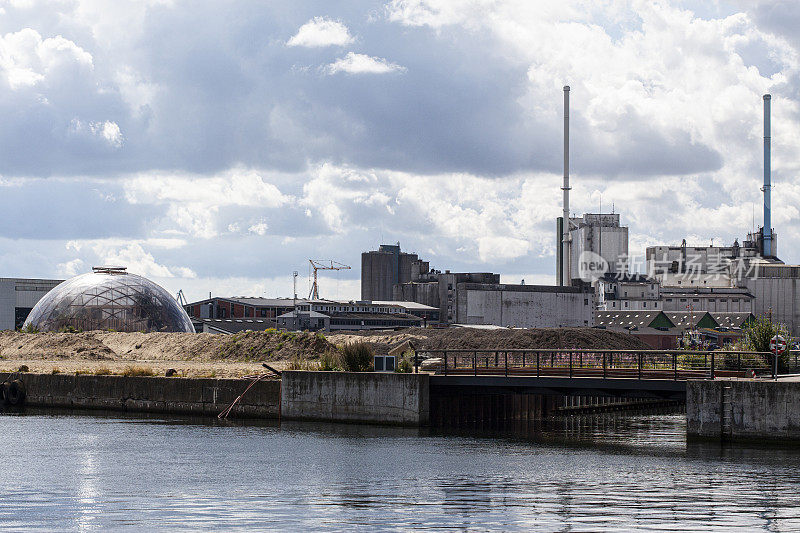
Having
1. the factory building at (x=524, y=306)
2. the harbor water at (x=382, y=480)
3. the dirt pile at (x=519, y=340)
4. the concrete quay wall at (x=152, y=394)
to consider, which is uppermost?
the factory building at (x=524, y=306)

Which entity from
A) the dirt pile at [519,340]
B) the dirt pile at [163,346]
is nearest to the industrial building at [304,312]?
the dirt pile at [519,340]

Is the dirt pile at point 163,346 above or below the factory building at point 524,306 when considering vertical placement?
below

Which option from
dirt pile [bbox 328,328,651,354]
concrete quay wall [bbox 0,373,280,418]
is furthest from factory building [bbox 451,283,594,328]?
concrete quay wall [bbox 0,373,280,418]

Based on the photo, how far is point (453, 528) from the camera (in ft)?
87.3

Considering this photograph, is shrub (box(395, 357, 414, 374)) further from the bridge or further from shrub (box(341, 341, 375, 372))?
shrub (box(341, 341, 375, 372))

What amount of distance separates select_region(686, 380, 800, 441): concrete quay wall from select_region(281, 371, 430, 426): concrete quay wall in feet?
41.8

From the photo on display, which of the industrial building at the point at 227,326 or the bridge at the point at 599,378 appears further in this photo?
the industrial building at the point at 227,326

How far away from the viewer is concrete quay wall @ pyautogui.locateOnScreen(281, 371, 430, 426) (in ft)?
166

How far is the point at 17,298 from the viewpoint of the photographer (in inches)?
6535

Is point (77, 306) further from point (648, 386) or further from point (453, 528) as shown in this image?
point (453, 528)

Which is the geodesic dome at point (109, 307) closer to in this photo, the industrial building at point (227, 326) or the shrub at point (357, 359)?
the industrial building at point (227, 326)

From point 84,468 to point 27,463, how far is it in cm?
252

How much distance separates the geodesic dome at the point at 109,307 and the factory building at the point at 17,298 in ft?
173

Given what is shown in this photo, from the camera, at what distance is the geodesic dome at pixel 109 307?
109 m
